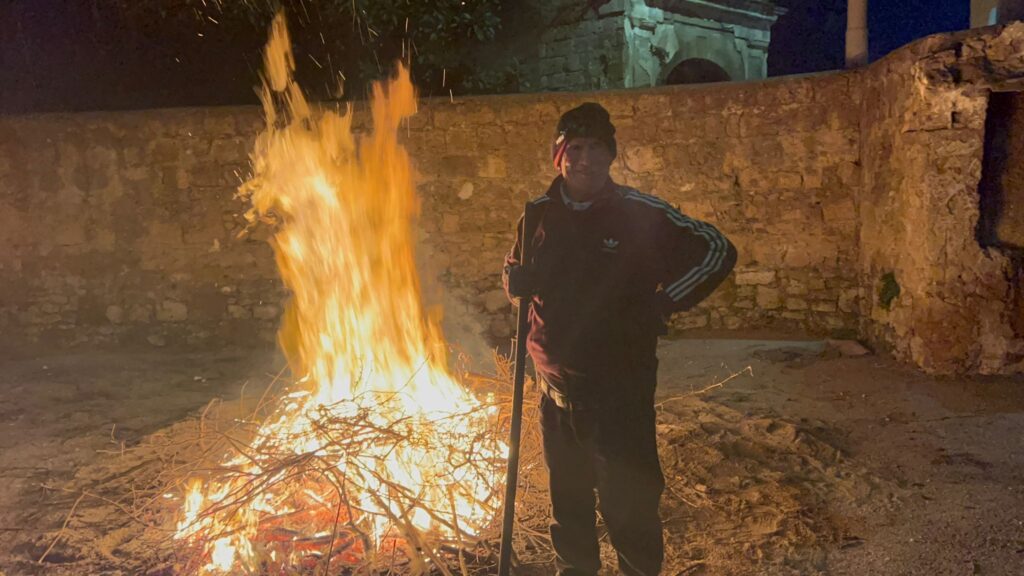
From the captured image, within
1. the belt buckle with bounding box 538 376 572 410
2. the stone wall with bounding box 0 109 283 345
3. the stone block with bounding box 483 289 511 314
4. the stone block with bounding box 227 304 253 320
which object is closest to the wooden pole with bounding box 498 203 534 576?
the belt buckle with bounding box 538 376 572 410

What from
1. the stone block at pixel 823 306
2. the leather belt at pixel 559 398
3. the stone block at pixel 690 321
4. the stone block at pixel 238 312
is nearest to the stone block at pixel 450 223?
the stone block at pixel 238 312

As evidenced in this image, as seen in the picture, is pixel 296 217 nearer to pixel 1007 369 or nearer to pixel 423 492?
pixel 423 492

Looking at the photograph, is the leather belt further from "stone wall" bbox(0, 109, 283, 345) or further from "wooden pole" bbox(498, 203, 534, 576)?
"stone wall" bbox(0, 109, 283, 345)

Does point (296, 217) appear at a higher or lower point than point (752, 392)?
higher

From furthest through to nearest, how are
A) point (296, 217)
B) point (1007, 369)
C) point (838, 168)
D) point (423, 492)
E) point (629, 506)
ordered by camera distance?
point (838, 168) → point (1007, 369) → point (296, 217) → point (423, 492) → point (629, 506)

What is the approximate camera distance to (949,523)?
12.4 ft

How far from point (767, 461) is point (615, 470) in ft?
7.09

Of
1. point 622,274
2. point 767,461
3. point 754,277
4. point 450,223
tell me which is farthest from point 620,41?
point 622,274

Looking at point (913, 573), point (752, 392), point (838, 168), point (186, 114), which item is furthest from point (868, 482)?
point (186, 114)

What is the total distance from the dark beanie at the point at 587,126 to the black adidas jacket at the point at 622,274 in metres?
0.20

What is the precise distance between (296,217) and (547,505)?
9.50 feet

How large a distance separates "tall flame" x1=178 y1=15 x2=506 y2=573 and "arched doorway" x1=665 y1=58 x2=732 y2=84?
11.5 m

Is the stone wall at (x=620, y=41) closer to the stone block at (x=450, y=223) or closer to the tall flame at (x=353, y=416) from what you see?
the stone block at (x=450, y=223)

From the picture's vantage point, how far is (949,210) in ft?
Answer: 20.0
